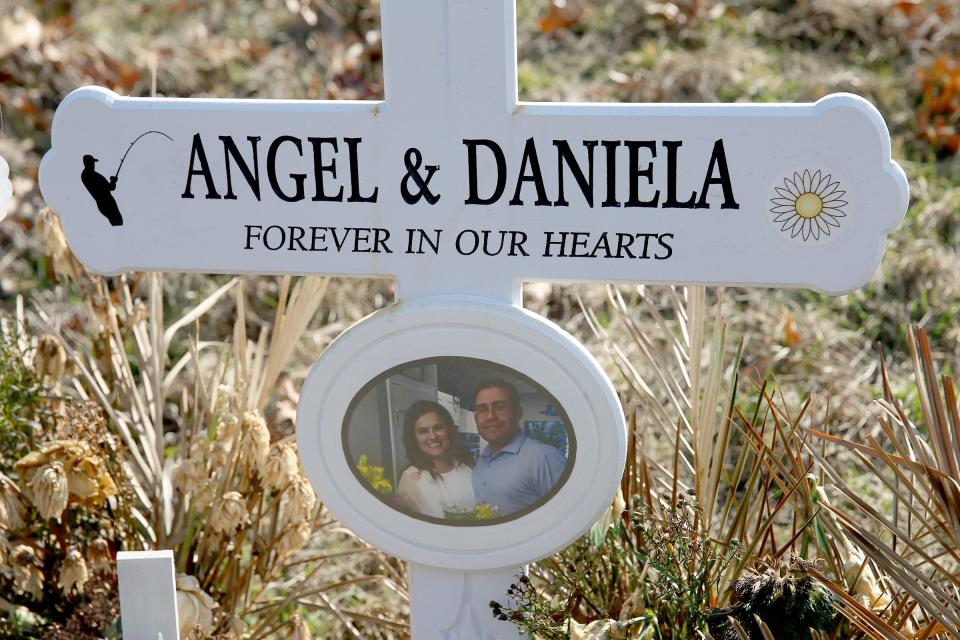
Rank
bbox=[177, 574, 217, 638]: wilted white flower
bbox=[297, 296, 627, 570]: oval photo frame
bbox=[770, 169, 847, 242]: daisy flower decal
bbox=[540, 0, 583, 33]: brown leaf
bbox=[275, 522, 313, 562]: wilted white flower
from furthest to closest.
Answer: bbox=[540, 0, 583, 33]: brown leaf < bbox=[275, 522, 313, 562]: wilted white flower < bbox=[177, 574, 217, 638]: wilted white flower < bbox=[297, 296, 627, 570]: oval photo frame < bbox=[770, 169, 847, 242]: daisy flower decal

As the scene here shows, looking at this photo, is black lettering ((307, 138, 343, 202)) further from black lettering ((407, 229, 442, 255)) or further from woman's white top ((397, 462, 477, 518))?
woman's white top ((397, 462, 477, 518))

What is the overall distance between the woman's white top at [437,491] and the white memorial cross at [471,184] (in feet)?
0.38

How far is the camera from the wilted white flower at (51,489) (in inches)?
74.2

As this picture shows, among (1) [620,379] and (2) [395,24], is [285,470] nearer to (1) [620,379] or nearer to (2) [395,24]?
(2) [395,24]

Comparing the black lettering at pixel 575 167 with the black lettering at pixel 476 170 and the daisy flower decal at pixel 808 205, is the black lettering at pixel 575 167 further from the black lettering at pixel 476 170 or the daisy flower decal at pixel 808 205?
the daisy flower decal at pixel 808 205

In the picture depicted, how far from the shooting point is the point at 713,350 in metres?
1.99

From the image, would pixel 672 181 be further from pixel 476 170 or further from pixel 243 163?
pixel 243 163

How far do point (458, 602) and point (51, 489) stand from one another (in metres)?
0.70

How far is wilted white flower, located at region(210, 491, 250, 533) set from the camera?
1.97 meters

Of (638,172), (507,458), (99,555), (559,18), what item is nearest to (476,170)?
(638,172)

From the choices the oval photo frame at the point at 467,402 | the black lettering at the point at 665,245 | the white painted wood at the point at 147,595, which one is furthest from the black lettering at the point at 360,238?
the white painted wood at the point at 147,595

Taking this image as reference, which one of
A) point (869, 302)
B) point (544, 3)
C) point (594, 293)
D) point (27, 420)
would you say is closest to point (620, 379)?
point (594, 293)

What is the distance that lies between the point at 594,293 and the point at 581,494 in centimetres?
164

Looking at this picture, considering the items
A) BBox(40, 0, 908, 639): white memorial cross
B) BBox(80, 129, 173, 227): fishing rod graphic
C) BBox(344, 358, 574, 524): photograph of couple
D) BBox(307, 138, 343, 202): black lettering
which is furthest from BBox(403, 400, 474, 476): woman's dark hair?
BBox(80, 129, 173, 227): fishing rod graphic
